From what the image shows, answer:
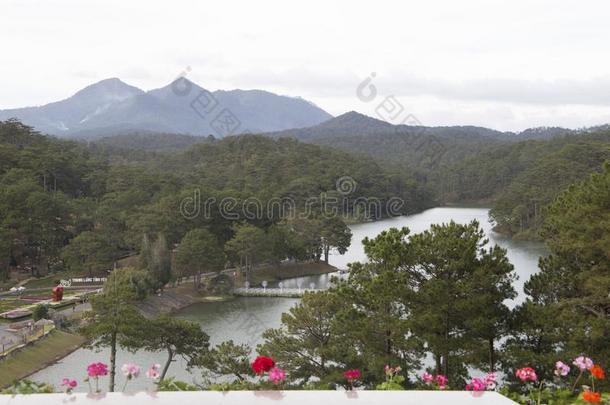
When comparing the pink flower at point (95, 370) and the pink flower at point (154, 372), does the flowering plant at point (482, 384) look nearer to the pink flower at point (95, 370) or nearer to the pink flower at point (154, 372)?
the pink flower at point (154, 372)

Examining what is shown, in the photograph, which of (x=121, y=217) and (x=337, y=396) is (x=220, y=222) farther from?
(x=337, y=396)

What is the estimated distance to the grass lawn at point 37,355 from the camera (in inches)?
552

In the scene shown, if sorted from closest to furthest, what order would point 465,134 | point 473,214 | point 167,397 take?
point 167,397, point 473,214, point 465,134

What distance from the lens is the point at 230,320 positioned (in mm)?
20766

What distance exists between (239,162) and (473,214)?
22.7 m

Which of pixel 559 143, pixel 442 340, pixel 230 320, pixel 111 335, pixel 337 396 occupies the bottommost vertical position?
pixel 230 320

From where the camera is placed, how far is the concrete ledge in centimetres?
312

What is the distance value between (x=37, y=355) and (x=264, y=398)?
47.6 feet

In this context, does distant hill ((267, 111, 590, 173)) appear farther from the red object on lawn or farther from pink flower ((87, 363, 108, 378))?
pink flower ((87, 363, 108, 378))

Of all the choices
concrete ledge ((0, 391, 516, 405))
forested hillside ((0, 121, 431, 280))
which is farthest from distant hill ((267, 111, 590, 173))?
concrete ledge ((0, 391, 516, 405))

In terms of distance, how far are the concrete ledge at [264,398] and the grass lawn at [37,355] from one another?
11.6 meters

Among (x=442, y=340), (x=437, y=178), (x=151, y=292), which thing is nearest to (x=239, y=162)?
(x=437, y=178)

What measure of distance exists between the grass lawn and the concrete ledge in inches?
458

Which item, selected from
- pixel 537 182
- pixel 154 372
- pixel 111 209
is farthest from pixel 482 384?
pixel 537 182
